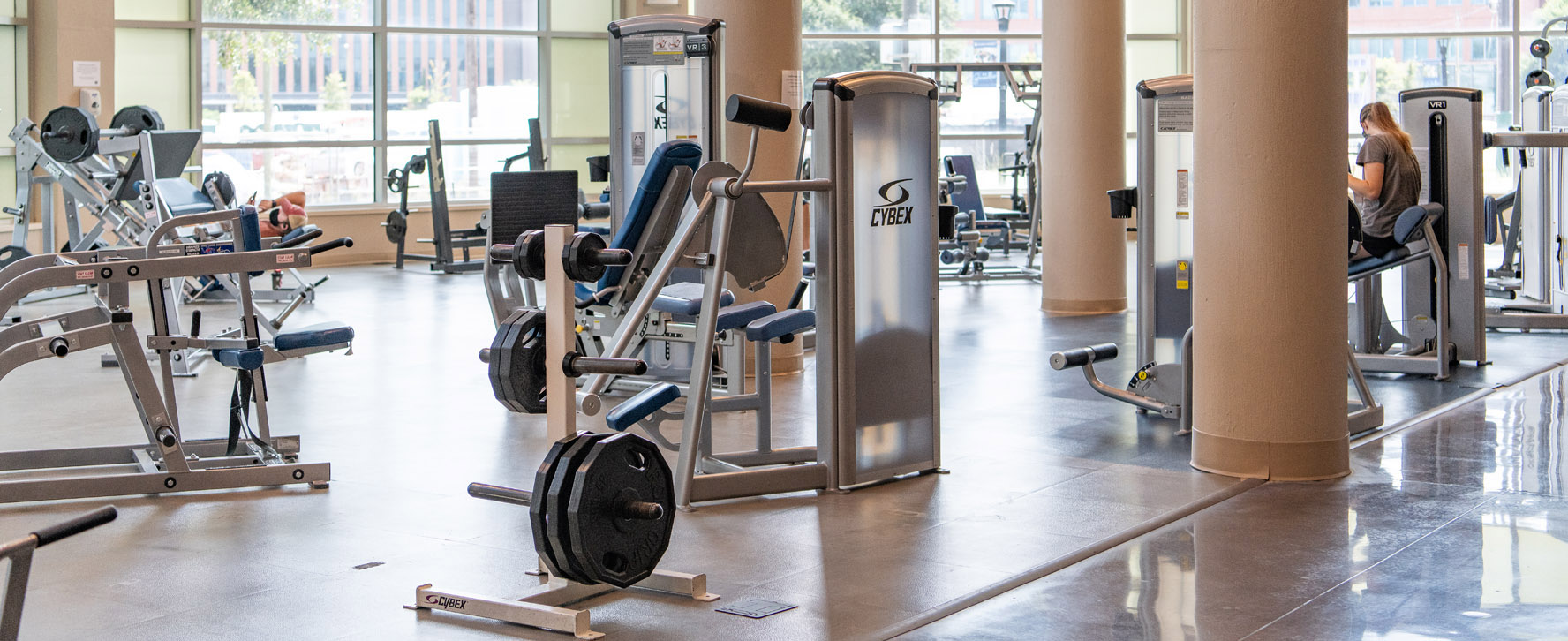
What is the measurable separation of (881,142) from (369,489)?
1.94 meters

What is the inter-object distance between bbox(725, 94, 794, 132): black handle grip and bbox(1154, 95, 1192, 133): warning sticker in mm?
2117

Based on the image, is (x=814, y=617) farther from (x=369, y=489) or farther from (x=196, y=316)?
(x=196, y=316)

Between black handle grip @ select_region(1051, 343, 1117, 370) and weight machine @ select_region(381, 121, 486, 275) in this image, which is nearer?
black handle grip @ select_region(1051, 343, 1117, 370)

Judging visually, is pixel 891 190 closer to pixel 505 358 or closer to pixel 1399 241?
pixel 505 358

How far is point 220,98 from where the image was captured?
13.4 m

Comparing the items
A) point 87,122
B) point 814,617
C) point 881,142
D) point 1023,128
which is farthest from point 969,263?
point 814,617

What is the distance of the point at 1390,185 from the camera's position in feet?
22.4

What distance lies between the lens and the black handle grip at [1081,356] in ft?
18.2

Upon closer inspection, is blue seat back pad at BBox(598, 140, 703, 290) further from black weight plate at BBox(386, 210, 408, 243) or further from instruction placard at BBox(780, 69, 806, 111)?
black weight plate at BBox(386, 210, 408, 243)

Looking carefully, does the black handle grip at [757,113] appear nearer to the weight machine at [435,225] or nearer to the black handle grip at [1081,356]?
the black handle grip at [1081,356]

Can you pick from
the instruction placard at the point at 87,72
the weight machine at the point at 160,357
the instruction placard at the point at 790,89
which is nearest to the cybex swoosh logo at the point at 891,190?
the weight machine at the point at 160,357

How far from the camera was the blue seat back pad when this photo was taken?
4715 millimetres

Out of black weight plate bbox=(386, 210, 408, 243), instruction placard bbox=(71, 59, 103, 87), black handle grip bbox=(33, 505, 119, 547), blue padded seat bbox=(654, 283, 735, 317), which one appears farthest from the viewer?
black weight plate bbox=(386, 210, 408, 243)

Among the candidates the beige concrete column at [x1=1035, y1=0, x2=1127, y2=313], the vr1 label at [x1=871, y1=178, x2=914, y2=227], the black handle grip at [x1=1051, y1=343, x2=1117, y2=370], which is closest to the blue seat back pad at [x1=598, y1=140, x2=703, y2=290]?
the vr1 label at [x1=871, y1=178, x2=914, y2=227]
